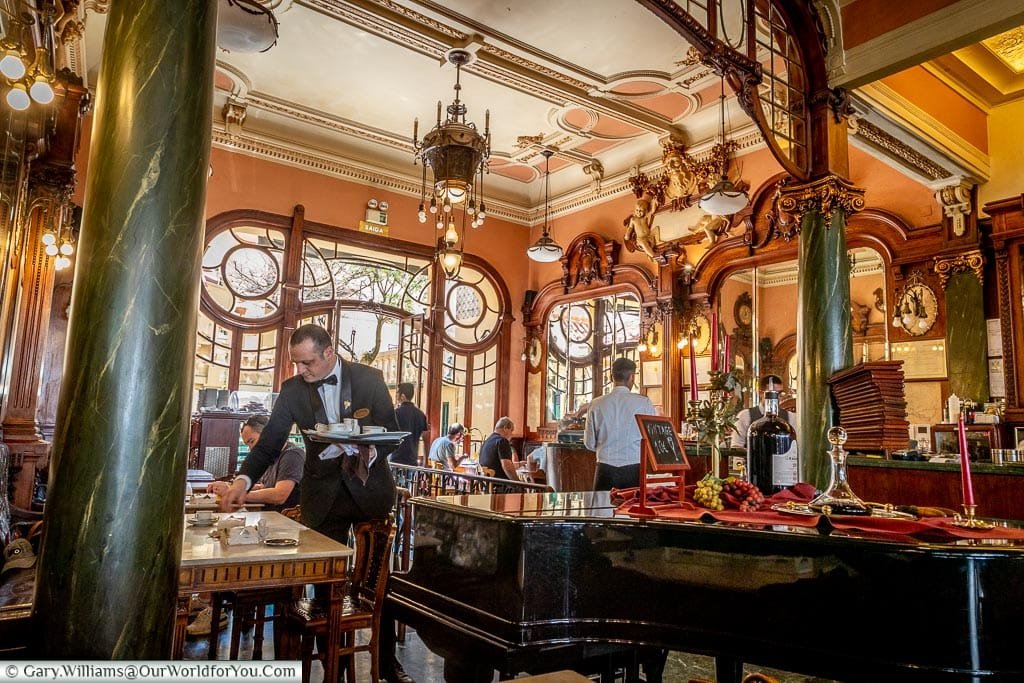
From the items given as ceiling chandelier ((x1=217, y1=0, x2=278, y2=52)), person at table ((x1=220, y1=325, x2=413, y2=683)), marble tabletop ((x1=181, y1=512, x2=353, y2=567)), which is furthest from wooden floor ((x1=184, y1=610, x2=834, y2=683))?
ceiling chandelier ((x1=217, y1=0, x2=278, y2=52))

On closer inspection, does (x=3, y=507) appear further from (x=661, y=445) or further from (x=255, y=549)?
(x=661, y=445)

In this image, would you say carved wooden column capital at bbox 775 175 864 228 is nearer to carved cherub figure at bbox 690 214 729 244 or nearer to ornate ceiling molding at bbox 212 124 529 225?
carved cherub figure at bbox 690 214 729 244

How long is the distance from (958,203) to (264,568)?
7192 millimetres

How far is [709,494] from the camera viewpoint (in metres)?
2.27

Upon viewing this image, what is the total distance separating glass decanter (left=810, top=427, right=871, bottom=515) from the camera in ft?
6.90

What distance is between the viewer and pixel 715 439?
2.51m

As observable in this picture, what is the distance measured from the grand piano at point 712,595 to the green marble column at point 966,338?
233 inches

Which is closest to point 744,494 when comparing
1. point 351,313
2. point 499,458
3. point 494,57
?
point 499,458

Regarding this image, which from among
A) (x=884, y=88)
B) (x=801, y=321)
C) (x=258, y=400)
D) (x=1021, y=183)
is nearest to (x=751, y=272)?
(x=1021, y=183)

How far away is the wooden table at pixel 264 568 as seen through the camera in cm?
239

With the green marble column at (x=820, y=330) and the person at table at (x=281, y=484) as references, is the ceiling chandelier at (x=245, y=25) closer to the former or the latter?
the person at table at (x=281, y=484)

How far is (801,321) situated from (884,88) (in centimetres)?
222

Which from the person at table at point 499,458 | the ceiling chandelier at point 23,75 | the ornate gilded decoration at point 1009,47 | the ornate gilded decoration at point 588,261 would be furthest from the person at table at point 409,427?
the ornate gilded decoration at point 1009,47

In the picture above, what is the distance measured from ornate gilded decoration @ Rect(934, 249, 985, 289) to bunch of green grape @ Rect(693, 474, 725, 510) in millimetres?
5844
